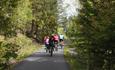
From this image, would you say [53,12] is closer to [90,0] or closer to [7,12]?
[7,12]

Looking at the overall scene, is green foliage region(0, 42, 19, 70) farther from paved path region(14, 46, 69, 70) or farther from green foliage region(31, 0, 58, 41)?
green foliage region(31, 0, 58, 41)

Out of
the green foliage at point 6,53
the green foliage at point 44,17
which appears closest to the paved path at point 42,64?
the green foliage at point 6,53

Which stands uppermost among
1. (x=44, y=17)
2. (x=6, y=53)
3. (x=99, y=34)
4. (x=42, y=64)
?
(x=44, y=17)

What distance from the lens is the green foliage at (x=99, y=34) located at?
17359 mm

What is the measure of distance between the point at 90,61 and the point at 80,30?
2.93m

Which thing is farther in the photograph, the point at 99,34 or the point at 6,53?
the point at 6,53

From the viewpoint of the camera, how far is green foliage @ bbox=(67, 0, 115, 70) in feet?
57.0

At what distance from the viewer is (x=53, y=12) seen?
76.6 metres

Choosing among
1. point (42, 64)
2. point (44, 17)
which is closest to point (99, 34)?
point (42, 64)

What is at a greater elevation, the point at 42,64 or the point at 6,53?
the point at 6,53

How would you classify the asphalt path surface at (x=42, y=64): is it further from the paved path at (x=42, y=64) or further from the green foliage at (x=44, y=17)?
the green foliage at (x=44, y=17)

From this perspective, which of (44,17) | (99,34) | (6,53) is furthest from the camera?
(44,17)

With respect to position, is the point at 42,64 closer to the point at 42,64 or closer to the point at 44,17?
the point at 42,64

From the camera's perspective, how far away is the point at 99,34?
701 inches
